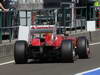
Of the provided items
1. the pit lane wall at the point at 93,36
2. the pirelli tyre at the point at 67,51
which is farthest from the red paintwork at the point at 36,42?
the pit lane wall at the point at 93,36

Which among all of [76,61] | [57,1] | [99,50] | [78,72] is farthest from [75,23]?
[78,72]

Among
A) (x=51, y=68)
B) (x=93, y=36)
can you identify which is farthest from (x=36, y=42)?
(x=93, y=36)

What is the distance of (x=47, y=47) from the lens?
1302 cm

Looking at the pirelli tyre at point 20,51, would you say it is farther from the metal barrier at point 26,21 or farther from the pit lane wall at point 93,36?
the pit lane wall at point 93,36

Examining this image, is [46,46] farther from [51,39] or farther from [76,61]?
[76,61]

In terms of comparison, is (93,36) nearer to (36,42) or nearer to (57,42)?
(57,42)

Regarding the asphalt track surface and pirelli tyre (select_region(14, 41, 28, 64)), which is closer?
the asphalt track surface

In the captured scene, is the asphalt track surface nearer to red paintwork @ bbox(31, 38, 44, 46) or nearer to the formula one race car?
the formula one race car

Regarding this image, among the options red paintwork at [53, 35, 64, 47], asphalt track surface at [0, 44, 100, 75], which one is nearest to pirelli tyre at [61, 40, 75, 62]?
asphalt track surface at [0, 44, 100, 75]

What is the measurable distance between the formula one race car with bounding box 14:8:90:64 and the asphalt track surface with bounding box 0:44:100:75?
238 mm

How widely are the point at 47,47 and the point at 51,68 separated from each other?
113 cm

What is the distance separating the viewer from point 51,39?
1339 cm

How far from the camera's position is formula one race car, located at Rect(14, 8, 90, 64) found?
12.8m

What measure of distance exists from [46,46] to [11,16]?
485 cm
